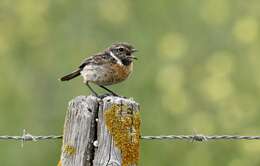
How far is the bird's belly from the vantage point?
338 inches

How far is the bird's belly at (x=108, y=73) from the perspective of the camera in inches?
338

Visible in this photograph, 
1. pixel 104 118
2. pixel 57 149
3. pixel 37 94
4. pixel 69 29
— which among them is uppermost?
pixel 69 29

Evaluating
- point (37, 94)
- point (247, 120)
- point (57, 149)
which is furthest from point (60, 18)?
point (247, 120)

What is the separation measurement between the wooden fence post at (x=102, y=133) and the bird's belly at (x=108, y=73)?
2.68m

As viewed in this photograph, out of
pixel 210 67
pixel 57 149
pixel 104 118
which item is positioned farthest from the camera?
pixel 210 67

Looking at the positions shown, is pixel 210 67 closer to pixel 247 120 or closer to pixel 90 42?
pixel 247 120

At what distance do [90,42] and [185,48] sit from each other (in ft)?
4.79

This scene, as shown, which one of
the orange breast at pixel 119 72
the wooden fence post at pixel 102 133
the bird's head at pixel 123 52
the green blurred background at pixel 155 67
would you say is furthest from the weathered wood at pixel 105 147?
the green blurred background at pixel 155 67

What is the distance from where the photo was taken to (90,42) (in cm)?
1368

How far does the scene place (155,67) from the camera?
13.8 meters

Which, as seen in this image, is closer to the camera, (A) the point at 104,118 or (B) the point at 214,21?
(A) the point at 104,118

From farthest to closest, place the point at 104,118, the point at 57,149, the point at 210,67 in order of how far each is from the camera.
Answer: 1. the point at 210,67
2. the point at 57,149
3. the point at 104,118

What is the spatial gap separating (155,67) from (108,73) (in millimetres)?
5222

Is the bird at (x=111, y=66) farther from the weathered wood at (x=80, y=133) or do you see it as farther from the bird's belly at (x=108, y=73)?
the weathered wood at (x=80, y=133)
